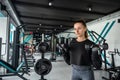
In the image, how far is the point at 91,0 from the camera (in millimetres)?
5609

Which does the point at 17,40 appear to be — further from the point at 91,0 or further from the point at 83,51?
the point at 83,51

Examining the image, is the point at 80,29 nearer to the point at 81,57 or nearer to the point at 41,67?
the point at 81,57

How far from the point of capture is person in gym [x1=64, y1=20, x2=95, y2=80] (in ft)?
5.50

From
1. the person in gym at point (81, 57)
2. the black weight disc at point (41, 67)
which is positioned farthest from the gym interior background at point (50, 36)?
the person in gym at point (81, 57)

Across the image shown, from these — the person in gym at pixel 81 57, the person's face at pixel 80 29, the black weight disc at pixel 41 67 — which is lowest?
the black weight disc at pixel 41 67

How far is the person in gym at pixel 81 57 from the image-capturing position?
1676 millimetres

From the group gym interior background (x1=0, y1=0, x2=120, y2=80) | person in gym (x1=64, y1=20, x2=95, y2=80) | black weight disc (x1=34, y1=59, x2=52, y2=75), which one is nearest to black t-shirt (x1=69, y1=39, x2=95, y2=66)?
person in gym (x1=64, y1=20, x2=95, y2=80)

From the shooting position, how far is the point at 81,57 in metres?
1.68

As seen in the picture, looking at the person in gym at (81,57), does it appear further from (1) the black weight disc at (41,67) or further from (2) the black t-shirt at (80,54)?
(1) the black weight disc at (41,67)

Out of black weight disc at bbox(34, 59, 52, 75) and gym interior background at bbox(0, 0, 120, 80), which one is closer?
black weight disc at bbox(34, 59, 52, 75)

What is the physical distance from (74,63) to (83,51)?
0.64ft

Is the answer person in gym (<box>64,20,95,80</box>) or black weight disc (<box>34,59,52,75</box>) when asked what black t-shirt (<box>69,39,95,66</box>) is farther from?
black weight disc (<box>34,59,52,75</box>)

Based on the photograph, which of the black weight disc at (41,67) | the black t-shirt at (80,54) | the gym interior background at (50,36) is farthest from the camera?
the gym interior background at (50,36)

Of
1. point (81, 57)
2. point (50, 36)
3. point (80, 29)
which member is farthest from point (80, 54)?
point (50, 36)
